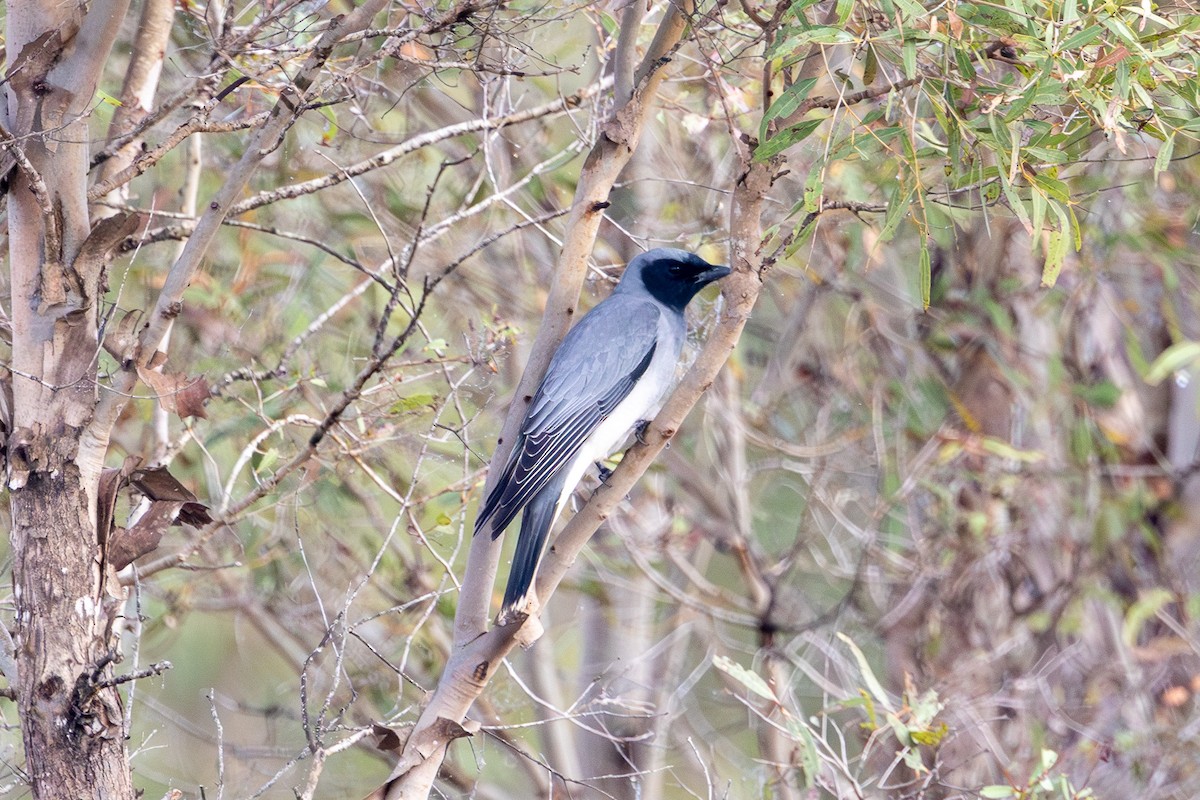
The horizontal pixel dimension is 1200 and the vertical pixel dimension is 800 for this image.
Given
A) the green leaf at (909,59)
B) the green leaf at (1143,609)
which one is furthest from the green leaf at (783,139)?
the green leaf at (1143,609)

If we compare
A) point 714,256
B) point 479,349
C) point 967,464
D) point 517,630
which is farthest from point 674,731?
point 517,630

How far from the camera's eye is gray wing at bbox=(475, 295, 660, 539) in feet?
10.5

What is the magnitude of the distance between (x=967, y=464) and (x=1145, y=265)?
1.48m

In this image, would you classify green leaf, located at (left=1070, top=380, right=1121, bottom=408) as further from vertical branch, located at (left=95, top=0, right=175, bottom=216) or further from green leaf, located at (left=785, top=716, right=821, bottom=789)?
vertical branch, located at (left=95, top=0, right=175, bottom=216)

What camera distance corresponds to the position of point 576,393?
3766 millimetres

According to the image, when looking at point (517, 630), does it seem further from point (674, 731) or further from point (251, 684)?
point (251, 684)

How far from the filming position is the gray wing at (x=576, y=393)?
10.5ft

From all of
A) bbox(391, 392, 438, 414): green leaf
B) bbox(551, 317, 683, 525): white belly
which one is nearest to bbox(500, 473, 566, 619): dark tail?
bbox(551, 317, 683, 525): white belly

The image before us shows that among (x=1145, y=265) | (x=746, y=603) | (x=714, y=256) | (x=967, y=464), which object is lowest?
(x=746, y=603)

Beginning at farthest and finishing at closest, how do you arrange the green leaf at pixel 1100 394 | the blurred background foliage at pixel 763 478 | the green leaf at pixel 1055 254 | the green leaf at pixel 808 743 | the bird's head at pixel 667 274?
1. the green leaf at pixel 1100 394
2. the blurred background foliage at pixel 763 478
3. the bird's head at pixel 667 274
4. the green leaf at pixel 808 743
5. the green leaf at pixel 1055 254

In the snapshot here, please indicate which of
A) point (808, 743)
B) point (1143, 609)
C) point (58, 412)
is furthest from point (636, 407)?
Result: point (1143, 609)

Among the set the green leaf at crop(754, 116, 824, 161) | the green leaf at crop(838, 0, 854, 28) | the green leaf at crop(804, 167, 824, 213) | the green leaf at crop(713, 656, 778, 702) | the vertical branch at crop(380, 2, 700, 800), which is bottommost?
the green leaf at crop(713, 656, 778, 702)

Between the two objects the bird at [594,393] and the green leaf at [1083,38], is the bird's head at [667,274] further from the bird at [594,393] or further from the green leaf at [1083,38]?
the green leaf at [1083,38]

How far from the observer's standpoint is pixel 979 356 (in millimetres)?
6473
